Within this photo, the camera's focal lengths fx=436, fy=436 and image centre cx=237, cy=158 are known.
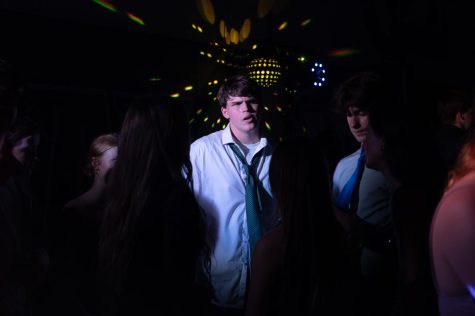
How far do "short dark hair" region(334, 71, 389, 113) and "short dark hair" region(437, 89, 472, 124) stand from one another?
828 mm

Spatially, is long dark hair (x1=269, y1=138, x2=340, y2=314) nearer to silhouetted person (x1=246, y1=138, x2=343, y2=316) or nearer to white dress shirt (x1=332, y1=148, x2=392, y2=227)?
silhouetted person (x1=246, y1=138, x2=343, y2=316)

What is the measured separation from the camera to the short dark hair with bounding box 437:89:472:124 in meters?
2.54

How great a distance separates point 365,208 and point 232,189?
1.91 ft

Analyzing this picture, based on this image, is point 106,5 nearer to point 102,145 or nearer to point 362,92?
point 102,145

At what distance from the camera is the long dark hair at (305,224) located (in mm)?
1143

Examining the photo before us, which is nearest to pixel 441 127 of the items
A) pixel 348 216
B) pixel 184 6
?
pixel 348 216

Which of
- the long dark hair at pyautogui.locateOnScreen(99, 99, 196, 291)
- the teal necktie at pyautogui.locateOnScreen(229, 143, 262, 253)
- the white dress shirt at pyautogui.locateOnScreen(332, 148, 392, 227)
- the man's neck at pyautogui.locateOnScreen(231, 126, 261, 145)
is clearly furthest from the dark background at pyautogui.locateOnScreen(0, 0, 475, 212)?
the long dark hair at pyautogui.locateOnScreen(99, 99, 196, 291)

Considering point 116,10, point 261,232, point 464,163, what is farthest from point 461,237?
point 116,10

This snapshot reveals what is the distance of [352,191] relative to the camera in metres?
1.84

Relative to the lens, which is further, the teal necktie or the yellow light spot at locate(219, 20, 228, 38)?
the yellow light spot at locate(219, 20, 228, 38)

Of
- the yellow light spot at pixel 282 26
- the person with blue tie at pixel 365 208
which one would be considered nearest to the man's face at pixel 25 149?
the person with blue tie at pixel 365 208

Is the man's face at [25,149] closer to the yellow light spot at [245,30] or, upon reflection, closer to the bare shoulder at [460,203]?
the bare shoulder at [460,203]

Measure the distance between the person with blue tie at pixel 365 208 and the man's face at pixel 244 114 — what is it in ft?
1.32

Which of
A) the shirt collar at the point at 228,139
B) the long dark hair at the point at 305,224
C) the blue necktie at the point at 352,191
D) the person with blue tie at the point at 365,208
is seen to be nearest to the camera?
the long dark hair at the point at 305,224
